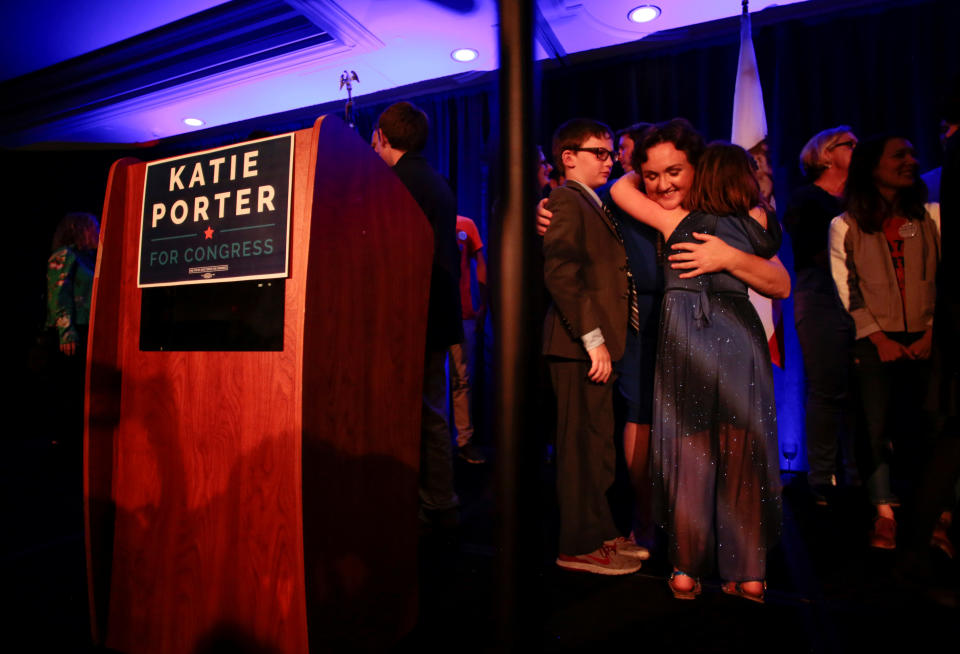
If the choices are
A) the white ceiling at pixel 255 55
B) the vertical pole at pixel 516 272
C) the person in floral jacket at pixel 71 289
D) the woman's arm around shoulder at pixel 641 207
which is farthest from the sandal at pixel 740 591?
the person in floral jacket at pixel 71 289

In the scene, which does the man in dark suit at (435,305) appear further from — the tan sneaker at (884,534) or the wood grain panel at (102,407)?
the tan sneaker at (884,534)

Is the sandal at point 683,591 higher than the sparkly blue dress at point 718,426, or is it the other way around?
the sparkly blue dress at point 718,426

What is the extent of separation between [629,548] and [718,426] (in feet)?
1.92

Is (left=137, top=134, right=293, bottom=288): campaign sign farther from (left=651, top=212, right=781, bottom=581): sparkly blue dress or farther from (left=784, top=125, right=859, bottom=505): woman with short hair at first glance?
(left=784, top=125, right=859, bottom=505): woman with short hair

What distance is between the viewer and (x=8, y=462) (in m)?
3.52

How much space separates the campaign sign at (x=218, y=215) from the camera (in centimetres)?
99

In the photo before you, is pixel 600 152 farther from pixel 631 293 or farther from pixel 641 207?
pixel 631 293

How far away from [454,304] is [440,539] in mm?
879

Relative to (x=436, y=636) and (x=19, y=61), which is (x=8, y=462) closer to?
(x=19, y=61)

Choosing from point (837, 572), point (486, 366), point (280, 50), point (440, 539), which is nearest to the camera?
point (837, 572)

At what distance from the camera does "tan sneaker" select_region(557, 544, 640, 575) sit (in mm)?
1677

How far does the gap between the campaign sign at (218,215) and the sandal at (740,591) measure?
1.52m

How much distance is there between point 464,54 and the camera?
4082mm

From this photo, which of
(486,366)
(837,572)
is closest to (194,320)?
(837,572)
